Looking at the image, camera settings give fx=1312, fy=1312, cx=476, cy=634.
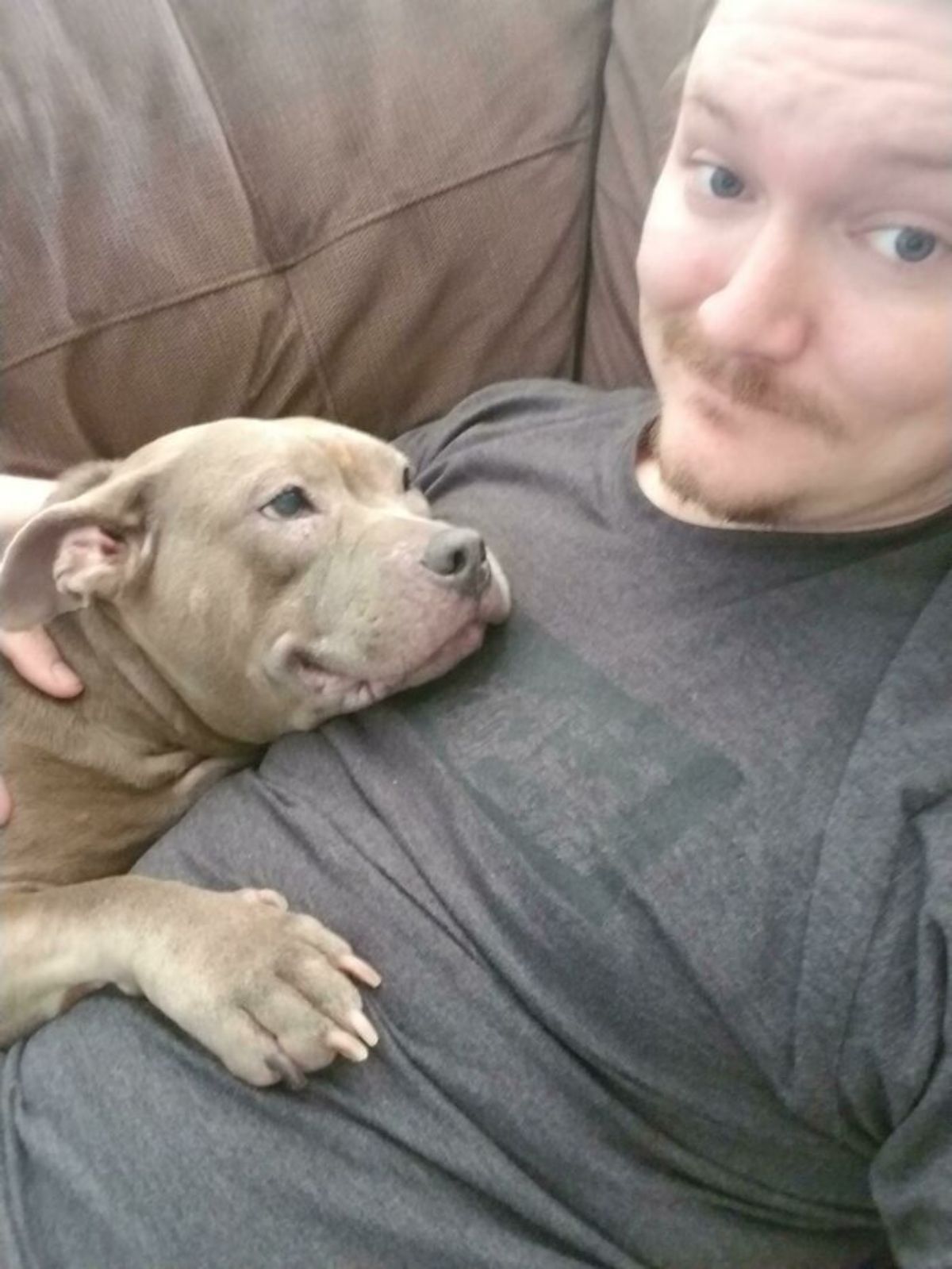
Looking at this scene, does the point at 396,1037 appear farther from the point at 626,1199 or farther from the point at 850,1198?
the point at 850,1198

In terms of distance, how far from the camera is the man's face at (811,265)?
50.6 inches

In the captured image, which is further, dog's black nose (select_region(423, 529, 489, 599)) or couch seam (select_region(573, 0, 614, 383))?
couch seam (select_region(573, 0, 614, 383))

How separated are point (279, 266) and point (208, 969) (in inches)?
44.3

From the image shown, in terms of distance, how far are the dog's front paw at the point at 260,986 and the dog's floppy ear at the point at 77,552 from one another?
1.64 feet

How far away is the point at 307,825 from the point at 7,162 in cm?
107

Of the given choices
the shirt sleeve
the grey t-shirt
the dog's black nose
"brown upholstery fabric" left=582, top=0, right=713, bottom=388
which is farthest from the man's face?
"brown upholstery fabric" left=582, top=0, right=713, bottom=388

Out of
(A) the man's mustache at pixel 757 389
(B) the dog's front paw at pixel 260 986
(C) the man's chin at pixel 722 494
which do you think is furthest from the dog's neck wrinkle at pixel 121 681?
(A) the man's mustache at pixel 757 389

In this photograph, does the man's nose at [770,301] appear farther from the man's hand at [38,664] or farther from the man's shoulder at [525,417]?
the man's hand at [38,664]

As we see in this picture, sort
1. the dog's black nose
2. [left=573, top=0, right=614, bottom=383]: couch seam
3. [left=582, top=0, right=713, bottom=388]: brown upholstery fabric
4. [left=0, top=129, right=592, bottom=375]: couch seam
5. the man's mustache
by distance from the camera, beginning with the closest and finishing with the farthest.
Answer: the man's mustache
the dog's black nose
[left=0, top=129, right=592, bottom=375]: couch seam
[left=582, top=0, right=713, bottom=388]: brown upholstery fabric
[left=573, top=0, right=614, bottom=383]: couch seam

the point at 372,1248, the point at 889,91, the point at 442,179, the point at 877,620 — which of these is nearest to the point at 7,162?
the point at 442,179

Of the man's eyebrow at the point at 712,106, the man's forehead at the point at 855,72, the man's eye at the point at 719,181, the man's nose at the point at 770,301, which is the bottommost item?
the man's nose at the point at 770,301

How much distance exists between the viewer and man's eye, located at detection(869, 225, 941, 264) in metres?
1.31

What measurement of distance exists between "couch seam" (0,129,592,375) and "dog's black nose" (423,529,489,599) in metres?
0.67

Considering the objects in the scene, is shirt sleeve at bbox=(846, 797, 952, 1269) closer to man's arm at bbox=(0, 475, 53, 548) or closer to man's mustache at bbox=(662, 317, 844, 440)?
man's mustache at bbox=(662, 317, 844, 440)
